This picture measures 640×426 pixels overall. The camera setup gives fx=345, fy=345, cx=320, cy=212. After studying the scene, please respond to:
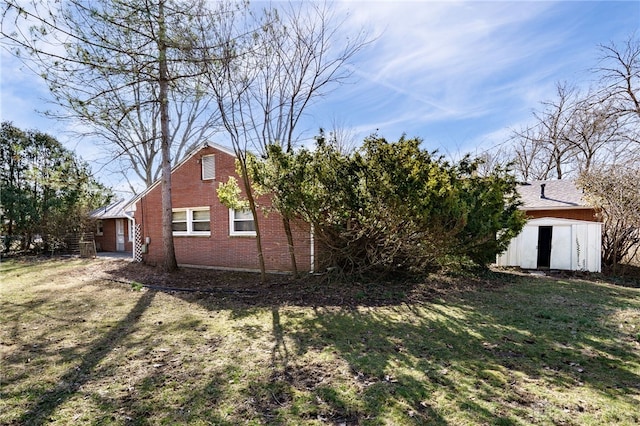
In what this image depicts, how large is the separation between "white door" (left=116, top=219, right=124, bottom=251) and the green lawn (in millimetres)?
16576

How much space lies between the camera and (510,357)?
4.52m

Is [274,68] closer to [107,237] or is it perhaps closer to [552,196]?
[552,196]

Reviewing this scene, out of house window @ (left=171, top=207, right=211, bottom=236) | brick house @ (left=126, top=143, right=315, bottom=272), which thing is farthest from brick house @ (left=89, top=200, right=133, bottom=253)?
house window @ (left=171, top=207, right=211, bottom=236)

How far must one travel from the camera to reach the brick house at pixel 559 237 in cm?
1289

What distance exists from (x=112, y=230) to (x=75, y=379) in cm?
2280

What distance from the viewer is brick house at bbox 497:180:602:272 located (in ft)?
42.3

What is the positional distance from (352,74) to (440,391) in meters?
8.97

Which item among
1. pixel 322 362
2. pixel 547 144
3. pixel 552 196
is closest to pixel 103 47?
pixel 322 362

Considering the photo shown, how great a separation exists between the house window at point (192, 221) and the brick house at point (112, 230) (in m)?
9.82

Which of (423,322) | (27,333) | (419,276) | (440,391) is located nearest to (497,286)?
(419,276)

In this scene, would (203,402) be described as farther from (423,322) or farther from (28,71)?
(28,71)

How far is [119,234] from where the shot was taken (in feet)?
76.5

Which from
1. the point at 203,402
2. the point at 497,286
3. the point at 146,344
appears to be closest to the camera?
the point at 203,402

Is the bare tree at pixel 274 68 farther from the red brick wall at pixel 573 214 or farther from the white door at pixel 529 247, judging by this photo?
the red brick wall at pixel 573 214
